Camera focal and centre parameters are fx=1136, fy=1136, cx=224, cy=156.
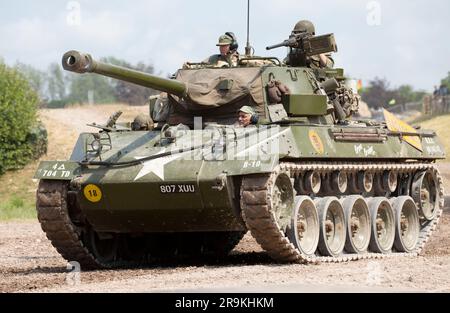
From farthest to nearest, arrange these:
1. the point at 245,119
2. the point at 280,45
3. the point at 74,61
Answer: the point at 280,45 → the point at 245,119 → the point at 74,61

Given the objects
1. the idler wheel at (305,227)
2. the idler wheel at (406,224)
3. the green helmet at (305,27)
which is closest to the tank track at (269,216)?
the idler wheel at (305,227)

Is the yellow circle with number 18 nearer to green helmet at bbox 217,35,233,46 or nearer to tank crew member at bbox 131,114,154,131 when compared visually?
tank crew member at bbox 131,114,154,131

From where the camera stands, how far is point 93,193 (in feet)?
52.7

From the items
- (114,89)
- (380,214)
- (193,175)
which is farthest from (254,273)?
(114,89)

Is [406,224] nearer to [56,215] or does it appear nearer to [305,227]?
[305,227]

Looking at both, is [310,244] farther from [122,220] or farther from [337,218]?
[122,220]

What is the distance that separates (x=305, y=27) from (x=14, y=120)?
22.1m

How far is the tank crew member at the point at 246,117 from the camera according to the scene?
17.1 m

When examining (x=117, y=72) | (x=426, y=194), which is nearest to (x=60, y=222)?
(x=117, y=72)

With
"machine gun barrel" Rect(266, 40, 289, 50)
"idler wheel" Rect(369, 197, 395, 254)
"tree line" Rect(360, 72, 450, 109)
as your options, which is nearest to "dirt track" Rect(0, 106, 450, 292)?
"idler wheel" Rect(369, 197, 395, 254)

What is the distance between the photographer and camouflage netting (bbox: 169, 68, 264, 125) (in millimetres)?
17547

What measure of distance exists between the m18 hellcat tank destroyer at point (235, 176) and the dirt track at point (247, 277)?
688 millimetres

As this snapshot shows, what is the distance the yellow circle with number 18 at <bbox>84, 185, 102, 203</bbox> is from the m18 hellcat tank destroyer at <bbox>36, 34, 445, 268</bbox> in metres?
0.03

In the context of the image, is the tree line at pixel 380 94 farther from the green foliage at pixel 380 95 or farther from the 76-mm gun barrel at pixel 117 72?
the 76-mm gun barrel at pixel 117 72
